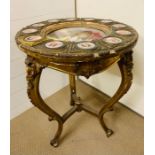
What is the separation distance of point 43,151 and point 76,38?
25.2 inches

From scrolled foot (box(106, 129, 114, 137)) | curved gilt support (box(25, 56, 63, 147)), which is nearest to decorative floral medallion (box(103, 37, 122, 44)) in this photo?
curved gilt support (box(25, 56, 63, 147))

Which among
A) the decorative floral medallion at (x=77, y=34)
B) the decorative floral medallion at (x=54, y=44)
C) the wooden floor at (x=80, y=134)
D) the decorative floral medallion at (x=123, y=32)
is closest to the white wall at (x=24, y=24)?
the wooden floor at (x=80, y=134)

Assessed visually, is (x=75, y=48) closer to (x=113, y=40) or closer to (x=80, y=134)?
(x=113, y=40)

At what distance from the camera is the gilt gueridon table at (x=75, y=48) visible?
0.84m

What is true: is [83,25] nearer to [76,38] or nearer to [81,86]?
[76,38]

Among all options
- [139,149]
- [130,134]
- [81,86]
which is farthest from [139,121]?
[81,86]

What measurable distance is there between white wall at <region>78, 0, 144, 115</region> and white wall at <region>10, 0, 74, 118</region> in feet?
0.60

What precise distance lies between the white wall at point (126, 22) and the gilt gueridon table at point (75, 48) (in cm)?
16

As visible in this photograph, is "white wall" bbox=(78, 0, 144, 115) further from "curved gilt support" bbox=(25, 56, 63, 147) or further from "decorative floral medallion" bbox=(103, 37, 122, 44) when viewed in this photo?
"curved gilt support" bbox=(25, 56, 63, 147)

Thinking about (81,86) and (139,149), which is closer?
(139,149)

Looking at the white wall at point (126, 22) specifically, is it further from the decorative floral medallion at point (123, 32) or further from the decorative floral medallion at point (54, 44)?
the decorative floral medallion at point (54, 44)

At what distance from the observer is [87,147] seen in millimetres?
1231

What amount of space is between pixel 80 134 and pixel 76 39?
599mm

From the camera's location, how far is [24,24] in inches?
51.9
